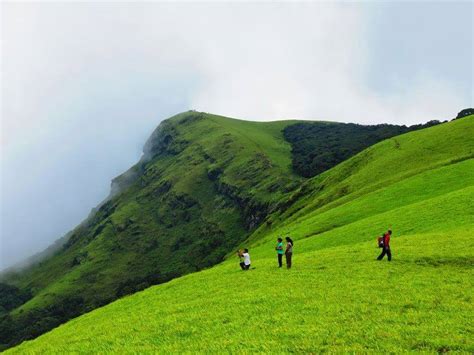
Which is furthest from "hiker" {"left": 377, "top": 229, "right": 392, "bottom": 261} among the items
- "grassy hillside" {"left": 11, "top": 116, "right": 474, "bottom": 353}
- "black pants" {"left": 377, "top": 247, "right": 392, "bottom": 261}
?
"grassy hillside" {"left": 11, "top": 116, "right": 474, "bottom": 353}

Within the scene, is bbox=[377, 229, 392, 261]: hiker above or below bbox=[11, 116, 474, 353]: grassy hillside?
above

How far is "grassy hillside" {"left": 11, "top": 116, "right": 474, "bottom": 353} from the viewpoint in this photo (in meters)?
20.8

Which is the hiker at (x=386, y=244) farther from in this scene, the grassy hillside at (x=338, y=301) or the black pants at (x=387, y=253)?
the grassy hillside at (x=338, y=301)

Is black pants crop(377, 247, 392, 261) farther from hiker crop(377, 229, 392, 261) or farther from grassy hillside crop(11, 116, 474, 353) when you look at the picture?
grassy hillside crop(11, 116, 474, 353)

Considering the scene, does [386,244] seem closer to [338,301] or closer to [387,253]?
[387,253]

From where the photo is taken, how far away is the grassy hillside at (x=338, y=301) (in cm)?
2075

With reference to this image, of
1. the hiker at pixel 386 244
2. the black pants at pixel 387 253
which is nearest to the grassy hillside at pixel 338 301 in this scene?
the black pants at pixel 387 253

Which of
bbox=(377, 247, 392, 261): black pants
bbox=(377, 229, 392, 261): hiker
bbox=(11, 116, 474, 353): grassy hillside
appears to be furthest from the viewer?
bbox=(377, 247, 392, 261): black pants

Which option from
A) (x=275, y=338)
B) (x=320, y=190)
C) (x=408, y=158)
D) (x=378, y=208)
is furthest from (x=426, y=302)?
(x=320, y=190)

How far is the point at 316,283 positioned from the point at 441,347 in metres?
15.0

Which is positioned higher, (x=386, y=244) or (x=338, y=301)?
(x=386, y=244)

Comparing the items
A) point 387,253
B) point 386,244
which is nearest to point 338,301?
point 386,244

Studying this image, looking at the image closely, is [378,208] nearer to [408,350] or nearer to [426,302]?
[426,302]

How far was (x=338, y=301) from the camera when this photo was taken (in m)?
27.2
